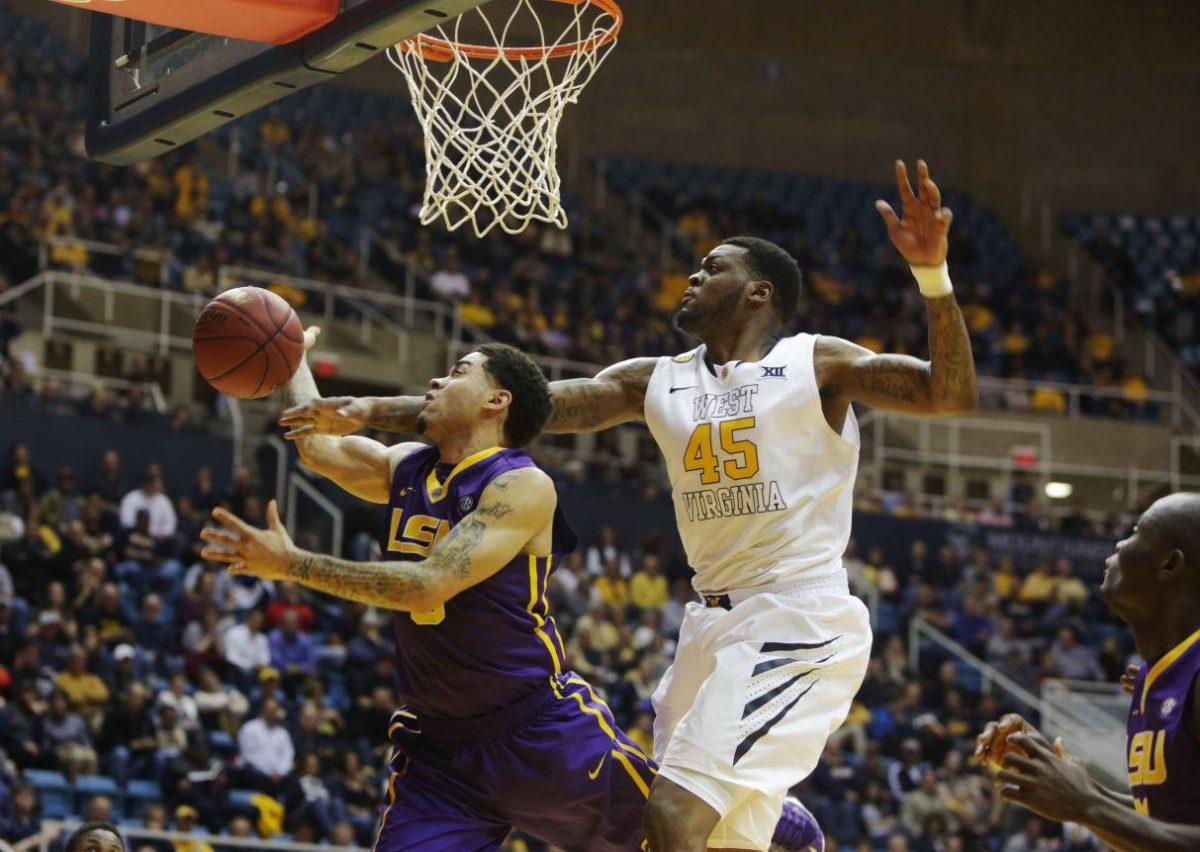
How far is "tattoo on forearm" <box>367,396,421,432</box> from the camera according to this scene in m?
5.55

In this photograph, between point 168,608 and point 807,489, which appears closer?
point 807,489

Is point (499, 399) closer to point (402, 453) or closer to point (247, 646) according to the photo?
point (402, 453)

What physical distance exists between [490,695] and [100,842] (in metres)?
2.17

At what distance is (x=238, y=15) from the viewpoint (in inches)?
217

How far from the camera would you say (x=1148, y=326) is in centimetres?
2480

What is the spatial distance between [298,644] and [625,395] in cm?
806

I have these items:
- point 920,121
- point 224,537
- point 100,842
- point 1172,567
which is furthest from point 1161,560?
point 920,121

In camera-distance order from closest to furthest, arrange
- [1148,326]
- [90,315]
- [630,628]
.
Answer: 1. [630,628]
2. [90,315]
3. [1148,326]

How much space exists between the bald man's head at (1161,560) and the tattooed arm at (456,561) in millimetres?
1719

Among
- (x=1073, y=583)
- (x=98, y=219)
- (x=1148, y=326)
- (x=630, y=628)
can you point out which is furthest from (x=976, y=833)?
(x=1148, y=326)

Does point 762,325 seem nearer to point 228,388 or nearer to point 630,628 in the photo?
point 228,388

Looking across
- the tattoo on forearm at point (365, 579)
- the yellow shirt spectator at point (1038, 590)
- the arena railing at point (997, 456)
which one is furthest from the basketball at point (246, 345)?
the arena railing at point (997, 456)

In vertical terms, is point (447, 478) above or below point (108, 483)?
above

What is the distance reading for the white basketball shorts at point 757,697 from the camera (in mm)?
4965
